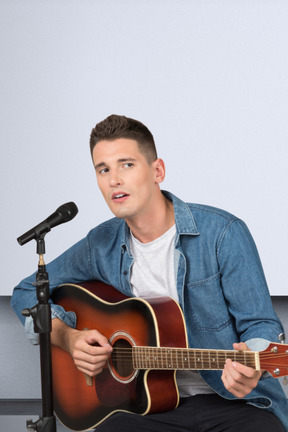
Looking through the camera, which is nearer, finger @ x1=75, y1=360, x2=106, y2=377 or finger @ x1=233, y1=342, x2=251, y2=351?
finger @ x1=233, y1=342, x2=251, y2=351

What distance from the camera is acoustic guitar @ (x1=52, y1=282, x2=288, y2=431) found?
73.3 inches

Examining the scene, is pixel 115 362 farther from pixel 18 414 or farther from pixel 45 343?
pixel 18 414

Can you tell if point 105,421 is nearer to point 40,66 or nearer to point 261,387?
point 261,387

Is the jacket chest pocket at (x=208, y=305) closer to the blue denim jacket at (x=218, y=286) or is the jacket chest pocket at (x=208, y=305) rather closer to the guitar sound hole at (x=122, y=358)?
the blue denim jacket at (x=218, y=286)

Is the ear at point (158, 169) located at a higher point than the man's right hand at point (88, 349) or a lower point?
higher

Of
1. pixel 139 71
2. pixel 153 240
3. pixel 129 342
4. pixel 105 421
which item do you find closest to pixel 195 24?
pixel 139 71

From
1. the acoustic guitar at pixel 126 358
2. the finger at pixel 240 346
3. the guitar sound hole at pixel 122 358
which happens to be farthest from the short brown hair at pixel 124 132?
the finger at pixel 240 346

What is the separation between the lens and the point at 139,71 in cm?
306

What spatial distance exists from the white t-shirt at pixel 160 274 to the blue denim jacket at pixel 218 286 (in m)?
0.03

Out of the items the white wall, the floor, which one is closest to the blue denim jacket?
the white wall

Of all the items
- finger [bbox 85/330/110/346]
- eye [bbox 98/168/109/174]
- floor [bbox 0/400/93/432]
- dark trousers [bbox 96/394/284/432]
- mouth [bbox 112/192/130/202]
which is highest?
eye [bbox 98/168/109/174]

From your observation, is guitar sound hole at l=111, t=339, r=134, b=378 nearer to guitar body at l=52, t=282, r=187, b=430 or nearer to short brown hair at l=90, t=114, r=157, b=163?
guitar body at l=52, t=282, r=187, b=430

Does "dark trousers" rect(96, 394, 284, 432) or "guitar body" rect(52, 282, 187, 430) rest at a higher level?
"guitar body" rect(52, 282, 187, 430)

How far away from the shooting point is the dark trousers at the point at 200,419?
70.9 inches
